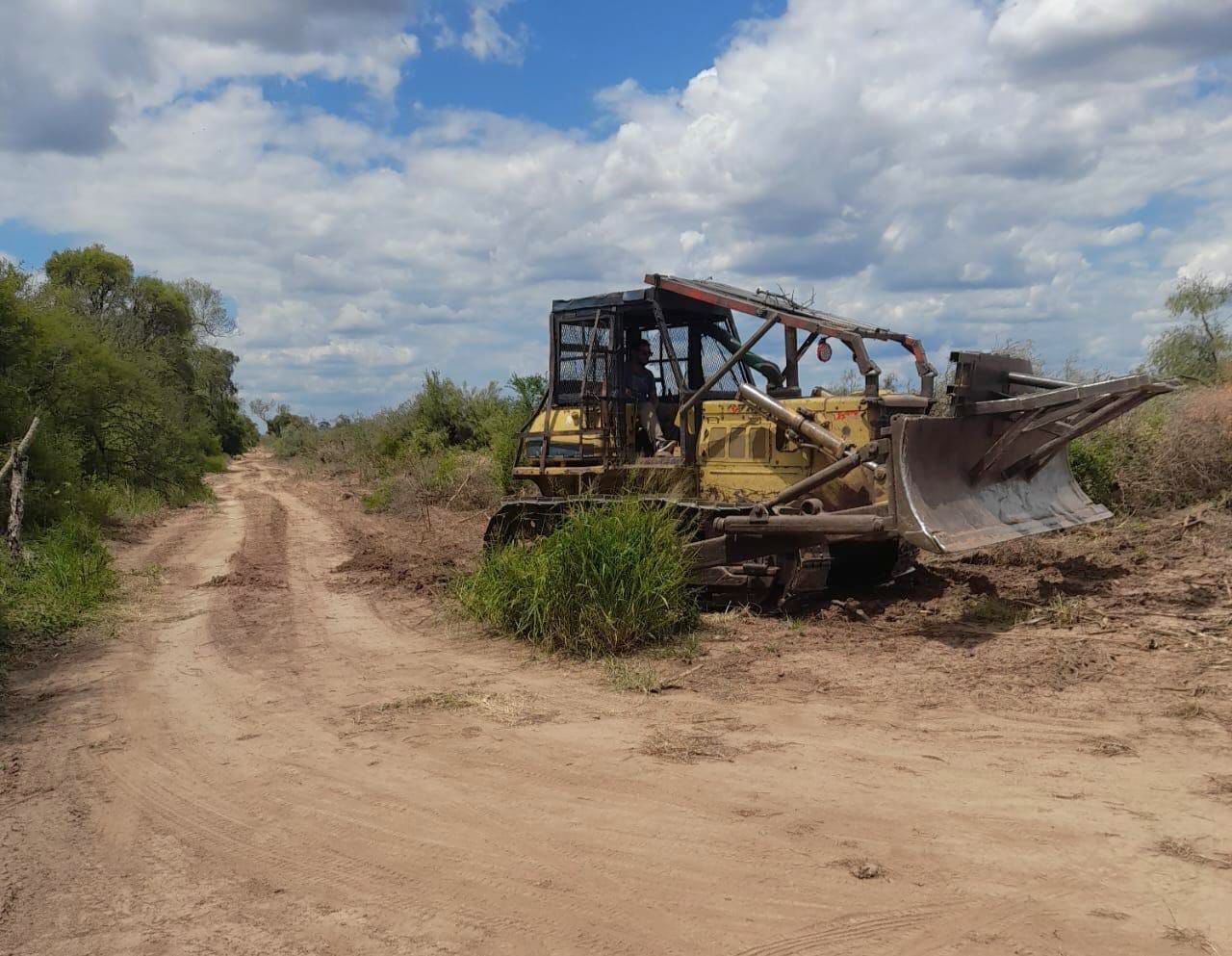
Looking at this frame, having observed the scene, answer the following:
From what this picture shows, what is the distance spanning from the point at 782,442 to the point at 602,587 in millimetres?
2353

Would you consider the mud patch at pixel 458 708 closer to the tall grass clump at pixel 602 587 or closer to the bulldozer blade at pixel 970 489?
the tall grass clump at pixel 602 587

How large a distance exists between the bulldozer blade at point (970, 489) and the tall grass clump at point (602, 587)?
1.92 m

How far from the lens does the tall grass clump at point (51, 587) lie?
29.5 feet

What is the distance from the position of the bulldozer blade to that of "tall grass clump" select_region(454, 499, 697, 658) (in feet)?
6.30

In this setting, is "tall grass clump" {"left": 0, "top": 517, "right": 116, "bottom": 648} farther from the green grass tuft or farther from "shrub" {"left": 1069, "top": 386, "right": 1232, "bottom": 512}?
"shrub" {"left": 1069, "top": 386, "right": 1232, "bottom": 512}

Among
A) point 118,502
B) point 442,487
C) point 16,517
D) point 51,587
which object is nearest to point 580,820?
point 51,587

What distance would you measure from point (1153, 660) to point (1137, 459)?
7024mm

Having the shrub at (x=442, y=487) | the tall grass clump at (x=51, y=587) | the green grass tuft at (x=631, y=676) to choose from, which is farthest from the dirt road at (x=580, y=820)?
the shrub at (x=442, y=487)

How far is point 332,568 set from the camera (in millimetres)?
13352

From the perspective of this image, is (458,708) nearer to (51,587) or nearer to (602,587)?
(602,587)

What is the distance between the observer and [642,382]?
10.3m

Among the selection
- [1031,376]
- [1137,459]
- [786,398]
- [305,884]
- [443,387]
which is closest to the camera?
[305,884]

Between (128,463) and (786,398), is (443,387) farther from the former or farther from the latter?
(786,398)

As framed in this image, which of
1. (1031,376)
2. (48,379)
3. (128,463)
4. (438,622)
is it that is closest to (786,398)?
(1031,376)
